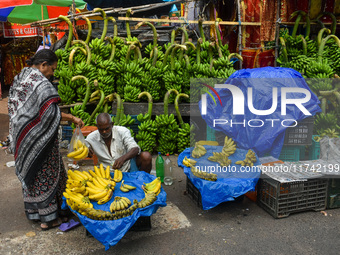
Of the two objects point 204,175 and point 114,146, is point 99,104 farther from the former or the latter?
point 204,175

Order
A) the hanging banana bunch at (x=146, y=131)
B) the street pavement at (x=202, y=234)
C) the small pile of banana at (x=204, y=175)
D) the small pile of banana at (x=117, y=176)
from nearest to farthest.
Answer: the street pavement at (x=202, y=234), the small pile of banana at (x=117, y=176), the small pile of banana at (x=204, y=175), the hanging banana bunch at (x=146, y=131)

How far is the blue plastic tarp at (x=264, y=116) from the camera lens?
4.48 m

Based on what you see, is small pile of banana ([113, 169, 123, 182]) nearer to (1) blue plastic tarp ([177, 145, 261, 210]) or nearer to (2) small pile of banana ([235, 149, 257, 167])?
(1) blue plastic tarp ([177, 145, 261, 210])

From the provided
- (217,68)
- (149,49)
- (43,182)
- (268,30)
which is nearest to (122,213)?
(43,182)

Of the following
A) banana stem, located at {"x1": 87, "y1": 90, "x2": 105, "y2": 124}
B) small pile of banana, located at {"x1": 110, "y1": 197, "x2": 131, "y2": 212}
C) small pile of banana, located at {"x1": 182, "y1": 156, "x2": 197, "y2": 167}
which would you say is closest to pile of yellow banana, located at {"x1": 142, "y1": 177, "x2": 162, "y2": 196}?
small pile of banana, located at {"x1": 110, "y1": 197, "x2": 131, "y2": 212}

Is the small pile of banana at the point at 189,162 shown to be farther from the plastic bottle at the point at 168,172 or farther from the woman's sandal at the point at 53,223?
the woman's sandal at the point at 53,223

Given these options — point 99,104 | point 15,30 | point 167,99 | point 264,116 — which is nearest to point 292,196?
point 264,116

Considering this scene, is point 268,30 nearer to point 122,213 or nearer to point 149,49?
point 149,49

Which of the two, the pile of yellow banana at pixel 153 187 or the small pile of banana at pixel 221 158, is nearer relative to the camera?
the pile of yellow banana at pixel 153 187

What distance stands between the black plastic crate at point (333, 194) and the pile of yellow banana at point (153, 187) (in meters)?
2.13

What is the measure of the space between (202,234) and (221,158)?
42.1 inches

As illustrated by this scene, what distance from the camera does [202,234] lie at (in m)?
3.36

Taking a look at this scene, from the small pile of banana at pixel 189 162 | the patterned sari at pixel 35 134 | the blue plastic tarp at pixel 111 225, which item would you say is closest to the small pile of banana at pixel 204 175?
the small pile of banana at pixel 189 162

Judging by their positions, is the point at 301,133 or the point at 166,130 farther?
the point at 166,130
